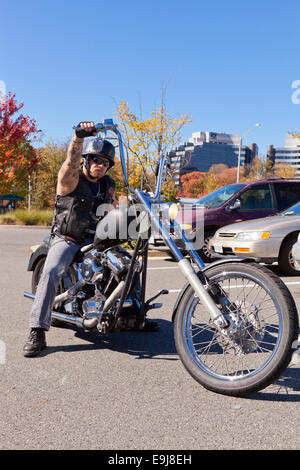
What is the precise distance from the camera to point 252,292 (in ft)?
9.32

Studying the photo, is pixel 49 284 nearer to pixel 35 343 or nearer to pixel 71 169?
pixel 35 343

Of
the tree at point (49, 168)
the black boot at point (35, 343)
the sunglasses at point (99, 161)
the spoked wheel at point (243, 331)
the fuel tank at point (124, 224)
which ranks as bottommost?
the black boot at point (35, 343)

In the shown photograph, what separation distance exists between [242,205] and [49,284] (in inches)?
280

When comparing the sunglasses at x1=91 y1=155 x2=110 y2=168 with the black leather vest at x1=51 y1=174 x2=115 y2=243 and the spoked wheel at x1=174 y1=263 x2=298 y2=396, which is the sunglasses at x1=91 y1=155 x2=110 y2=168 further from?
the spoked wheel at x1=174 y1=263 x2=298 y2=396

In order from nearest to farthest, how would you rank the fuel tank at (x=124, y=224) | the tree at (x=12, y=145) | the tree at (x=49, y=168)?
the fuel tank at (x=124, y=224) → the tree at (x=12, y=145) → the tree at (x=49, y=168)

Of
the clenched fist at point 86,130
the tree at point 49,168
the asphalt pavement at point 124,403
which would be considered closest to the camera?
the asphalt pavement at point 124,403

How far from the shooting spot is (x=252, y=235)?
797 centimetres

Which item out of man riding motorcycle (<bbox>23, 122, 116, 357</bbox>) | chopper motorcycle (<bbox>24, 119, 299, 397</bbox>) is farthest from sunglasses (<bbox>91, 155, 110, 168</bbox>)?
chopper motorcycle (<bbox>24, 119, 299, 397</bbox>)

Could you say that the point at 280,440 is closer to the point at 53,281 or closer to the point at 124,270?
the point at 124,270

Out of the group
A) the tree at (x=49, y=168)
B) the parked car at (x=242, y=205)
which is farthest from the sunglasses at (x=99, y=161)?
the tree at (x=49, y=168)

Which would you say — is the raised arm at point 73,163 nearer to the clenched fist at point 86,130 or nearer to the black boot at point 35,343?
the clenched fist at point 86,130

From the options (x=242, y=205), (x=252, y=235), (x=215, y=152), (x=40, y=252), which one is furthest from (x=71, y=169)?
(x=215, y=152)

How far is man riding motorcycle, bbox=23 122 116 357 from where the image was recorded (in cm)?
360

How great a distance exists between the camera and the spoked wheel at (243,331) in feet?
8.79
